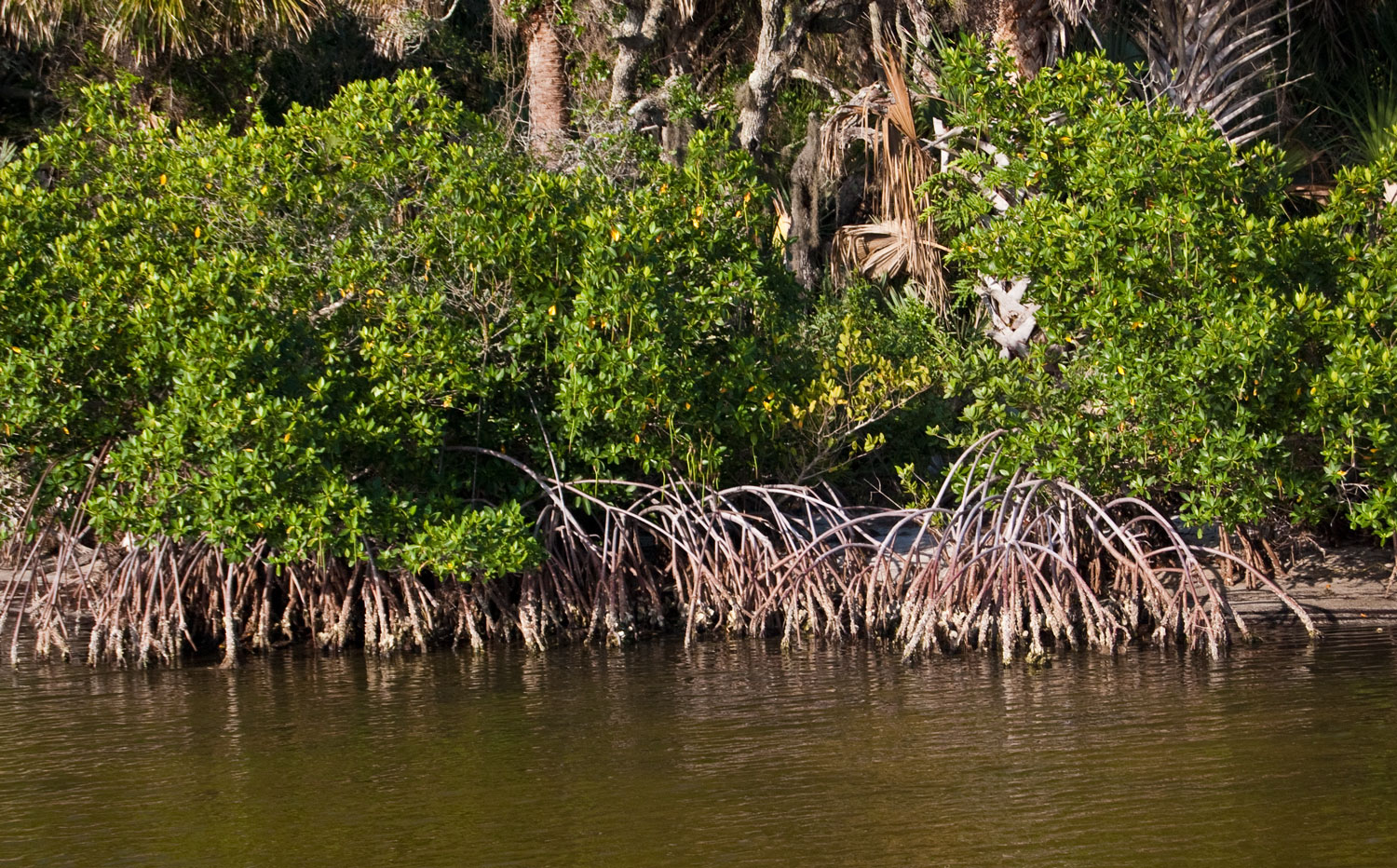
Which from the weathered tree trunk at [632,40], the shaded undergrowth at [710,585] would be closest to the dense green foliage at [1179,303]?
the shaded undergrowth at [710,585]

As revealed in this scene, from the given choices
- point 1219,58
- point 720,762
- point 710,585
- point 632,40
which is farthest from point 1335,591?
point 632,40

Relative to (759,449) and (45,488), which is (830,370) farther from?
(45,488)

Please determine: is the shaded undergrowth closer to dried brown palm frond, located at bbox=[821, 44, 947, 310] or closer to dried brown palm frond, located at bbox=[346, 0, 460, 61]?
dried brown palm frond, located at bbox=[821, 44, 947, 310]

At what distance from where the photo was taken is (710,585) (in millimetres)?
12414

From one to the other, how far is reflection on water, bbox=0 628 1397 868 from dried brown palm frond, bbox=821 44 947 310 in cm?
625

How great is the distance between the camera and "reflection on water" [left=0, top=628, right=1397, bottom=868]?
22.3 feet

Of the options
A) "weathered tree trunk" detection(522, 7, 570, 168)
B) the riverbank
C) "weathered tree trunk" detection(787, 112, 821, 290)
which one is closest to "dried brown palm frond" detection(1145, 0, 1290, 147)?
the riverbank


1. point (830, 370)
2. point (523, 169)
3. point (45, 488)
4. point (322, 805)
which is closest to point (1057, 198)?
point (830, 370)

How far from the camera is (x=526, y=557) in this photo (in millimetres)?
11281

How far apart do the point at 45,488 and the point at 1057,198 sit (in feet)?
25.5

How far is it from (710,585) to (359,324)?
11.4ft

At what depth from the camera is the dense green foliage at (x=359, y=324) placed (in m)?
10.6

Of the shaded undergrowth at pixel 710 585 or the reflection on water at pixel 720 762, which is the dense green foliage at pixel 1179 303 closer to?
the shaded undergrowth at pixel 710 585

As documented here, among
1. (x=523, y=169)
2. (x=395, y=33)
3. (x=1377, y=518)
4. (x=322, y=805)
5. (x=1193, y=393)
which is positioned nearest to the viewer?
(x=322, y=805)
